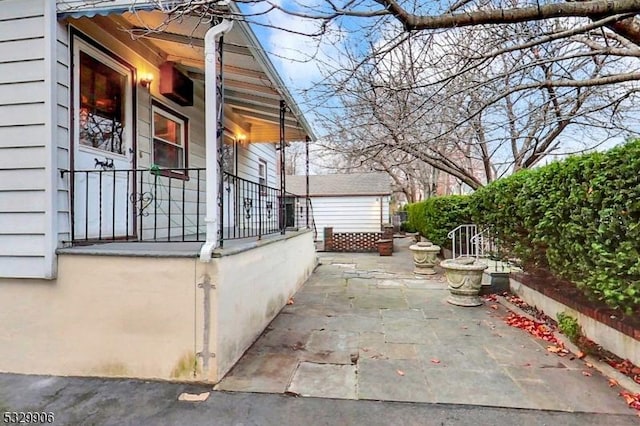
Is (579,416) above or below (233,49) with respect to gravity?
below

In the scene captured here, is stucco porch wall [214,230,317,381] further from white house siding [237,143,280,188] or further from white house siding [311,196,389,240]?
white house siding [311,196,389,240]

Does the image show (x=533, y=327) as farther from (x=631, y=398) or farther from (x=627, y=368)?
(x=631, y=398)

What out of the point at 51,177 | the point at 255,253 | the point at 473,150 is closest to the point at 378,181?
the point at 473,150

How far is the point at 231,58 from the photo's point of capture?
14.6ft

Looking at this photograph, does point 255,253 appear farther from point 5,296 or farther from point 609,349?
point 609,349

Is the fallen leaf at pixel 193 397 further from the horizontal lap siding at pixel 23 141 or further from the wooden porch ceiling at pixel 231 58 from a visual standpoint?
the wooden porch ceiling at pixel 231 58

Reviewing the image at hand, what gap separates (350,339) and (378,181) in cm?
1578

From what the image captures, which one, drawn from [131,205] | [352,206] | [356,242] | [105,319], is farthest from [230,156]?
[352,206]

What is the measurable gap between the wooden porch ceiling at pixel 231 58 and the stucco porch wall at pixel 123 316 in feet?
7.13


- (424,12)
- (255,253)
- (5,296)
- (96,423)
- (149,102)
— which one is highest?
(424,12)

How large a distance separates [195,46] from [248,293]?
9.87 ft

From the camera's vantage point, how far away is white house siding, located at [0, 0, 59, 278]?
3404 mm

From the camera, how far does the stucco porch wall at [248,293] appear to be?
337cm

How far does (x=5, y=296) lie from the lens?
3557 mm
